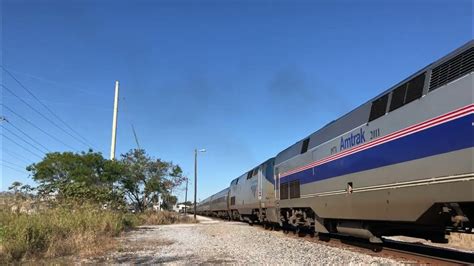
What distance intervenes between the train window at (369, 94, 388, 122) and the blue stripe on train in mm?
926

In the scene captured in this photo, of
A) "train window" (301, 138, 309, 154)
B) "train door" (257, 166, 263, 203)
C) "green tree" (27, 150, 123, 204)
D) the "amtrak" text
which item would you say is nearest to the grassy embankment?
the "amtrak" text

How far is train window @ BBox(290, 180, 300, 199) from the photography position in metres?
18.4

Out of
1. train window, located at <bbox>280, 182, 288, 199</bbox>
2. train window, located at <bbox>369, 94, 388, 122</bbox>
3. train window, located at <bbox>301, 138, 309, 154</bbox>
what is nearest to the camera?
train window, located at <bbox>369, 94, 388, 122</bbox>

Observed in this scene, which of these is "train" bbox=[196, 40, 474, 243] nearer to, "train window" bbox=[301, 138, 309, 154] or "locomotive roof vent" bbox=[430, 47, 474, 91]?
"locomotive roof vent" bbox=[430, 47, 474, 91]

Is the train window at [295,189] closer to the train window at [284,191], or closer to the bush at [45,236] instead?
the train window at [284,191]

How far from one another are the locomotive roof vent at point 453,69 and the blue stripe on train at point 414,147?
3.09 ft

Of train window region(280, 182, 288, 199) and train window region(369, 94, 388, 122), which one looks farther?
train window region(280, 182, 288, 199)

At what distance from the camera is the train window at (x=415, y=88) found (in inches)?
377

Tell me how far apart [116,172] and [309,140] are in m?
23.7

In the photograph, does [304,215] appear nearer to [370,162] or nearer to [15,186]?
[370,162]

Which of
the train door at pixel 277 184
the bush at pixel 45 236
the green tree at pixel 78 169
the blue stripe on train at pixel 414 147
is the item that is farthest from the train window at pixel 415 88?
the green tree at pixel 78 169

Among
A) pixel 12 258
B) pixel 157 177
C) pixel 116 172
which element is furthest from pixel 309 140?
pixel 157 177

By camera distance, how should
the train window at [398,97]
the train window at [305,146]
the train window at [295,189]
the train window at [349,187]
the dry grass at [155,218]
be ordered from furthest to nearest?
the dry grass at [155,218] < the train window at [295,189] < the train window at [305,146] < the train window at [349,187] < the train window at [398,97]

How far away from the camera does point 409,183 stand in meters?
9.38
